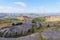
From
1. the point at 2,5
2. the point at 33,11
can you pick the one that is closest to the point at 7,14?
the point at 2,5

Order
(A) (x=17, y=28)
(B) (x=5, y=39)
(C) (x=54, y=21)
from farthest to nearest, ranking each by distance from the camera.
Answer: (C) (x=54, y=21) < (A) (x=17, y=28) < (B) (x=5, y=39)

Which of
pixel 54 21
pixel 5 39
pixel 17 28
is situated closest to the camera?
pixel 5 39

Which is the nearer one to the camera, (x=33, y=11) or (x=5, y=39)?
(x=5, y=39)

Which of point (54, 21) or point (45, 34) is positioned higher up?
point (54, 21)

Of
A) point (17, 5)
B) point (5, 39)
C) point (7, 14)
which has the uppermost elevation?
point (17, 5)

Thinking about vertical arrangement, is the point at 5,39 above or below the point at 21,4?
below

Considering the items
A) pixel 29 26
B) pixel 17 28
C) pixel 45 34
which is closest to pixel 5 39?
pixel 17 28

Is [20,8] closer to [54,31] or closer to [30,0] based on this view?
[30,0]

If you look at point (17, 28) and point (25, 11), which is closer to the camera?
point (17, 28)

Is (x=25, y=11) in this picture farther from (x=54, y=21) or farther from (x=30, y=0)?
(x=54, y=21)
